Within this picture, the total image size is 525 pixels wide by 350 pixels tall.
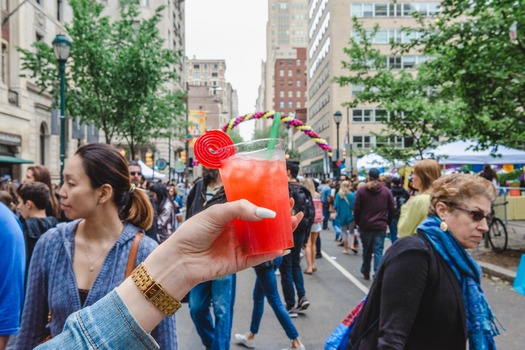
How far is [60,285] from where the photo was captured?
2.39 metres

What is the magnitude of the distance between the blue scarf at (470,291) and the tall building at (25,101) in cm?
1883

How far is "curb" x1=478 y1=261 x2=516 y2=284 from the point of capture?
9.01 metres

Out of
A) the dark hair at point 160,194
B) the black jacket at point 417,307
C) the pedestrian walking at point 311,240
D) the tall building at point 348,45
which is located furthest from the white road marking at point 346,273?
the tall building at point 348,45

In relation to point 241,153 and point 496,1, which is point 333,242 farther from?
point 241,153

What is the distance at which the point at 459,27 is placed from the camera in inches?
390

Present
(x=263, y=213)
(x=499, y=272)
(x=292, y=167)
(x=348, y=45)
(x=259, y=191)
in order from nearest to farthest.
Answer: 1. (x=263, y=213)
2. (x=259, y=191)
3. (x=292, y=167)
4. (x=499, y=272)
5. (x=348, y=45)

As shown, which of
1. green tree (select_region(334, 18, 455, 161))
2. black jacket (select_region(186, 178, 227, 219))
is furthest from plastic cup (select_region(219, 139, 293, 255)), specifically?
green tree (select_region(334, 18, 455, 161))

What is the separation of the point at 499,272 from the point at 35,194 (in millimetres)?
8519

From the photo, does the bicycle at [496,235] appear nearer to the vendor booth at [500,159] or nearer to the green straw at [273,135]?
the vendor booth at [500,159]

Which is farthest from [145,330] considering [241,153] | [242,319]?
[242,319]

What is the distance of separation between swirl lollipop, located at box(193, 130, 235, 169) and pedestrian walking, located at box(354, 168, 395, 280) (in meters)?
7.91

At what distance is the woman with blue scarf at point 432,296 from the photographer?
240cm

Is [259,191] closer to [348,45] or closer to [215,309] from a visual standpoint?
[215,309]

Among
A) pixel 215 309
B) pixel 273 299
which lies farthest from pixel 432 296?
→ pixel 273 299
